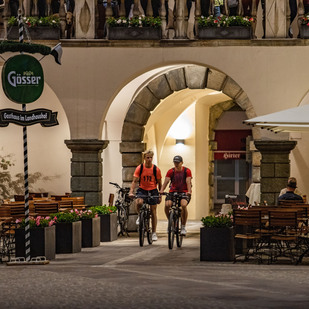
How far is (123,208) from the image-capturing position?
23.6 meters

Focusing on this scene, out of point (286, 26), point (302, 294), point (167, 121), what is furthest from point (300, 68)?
point (302, 294)

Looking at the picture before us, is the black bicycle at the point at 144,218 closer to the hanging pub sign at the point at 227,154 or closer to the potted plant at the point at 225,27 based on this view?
the potted plant at the point at 225,27

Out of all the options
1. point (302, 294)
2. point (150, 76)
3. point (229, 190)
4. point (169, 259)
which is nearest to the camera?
point (302, 294)

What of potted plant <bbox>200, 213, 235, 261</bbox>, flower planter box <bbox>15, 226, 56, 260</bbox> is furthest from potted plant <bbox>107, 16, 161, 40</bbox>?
potted plant <bbox>200, 213, 235, 261</bbox>

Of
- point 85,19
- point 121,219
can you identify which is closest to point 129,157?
point 121,219

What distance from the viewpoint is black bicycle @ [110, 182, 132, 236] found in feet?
76.5

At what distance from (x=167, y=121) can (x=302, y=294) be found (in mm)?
17223

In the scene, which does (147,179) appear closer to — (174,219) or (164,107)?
(174,219)

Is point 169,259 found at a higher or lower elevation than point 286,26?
lower

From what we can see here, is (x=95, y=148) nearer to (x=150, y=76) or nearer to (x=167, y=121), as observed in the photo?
(x=150, y=76)

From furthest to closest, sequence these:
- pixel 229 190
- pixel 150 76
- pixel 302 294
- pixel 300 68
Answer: pixel 229 190 → pixel 150 76 → pixel 300 68 → pixel 302 294

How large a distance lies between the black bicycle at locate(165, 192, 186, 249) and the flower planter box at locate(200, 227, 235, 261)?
2259mm

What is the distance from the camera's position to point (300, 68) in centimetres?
2152

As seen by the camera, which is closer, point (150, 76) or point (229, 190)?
point (150, 76)
